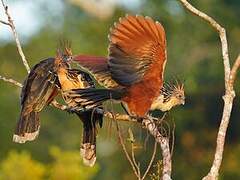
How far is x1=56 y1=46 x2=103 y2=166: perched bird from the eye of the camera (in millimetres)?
6078

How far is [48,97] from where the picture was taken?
6441 millimetres

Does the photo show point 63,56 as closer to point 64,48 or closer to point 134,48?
point 64,48

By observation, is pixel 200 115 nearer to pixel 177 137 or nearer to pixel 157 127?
pixel 177 137

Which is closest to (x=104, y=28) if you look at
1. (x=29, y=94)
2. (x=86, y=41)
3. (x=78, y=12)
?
(x=86, y=41)

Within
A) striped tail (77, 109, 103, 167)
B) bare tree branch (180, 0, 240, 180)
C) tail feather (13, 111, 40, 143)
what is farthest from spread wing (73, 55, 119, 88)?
bare tree branch (180, 0, 240, 180)

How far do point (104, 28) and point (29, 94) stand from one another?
13.8m

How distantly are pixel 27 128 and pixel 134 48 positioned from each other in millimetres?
976

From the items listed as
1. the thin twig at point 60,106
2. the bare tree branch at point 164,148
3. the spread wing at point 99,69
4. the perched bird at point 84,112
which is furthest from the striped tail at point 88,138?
the bare tree branch at point 164,148

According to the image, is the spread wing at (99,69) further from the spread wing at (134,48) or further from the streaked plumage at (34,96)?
the streaked plumage at (34,96)

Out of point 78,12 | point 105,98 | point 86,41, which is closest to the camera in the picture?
point 105,98

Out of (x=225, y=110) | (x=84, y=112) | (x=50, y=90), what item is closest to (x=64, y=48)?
(x=50, y=90)

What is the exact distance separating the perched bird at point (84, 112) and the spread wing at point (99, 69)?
0.30 ft

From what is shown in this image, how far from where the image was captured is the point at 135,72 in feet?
19.5

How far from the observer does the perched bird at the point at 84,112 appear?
19.9 feet
